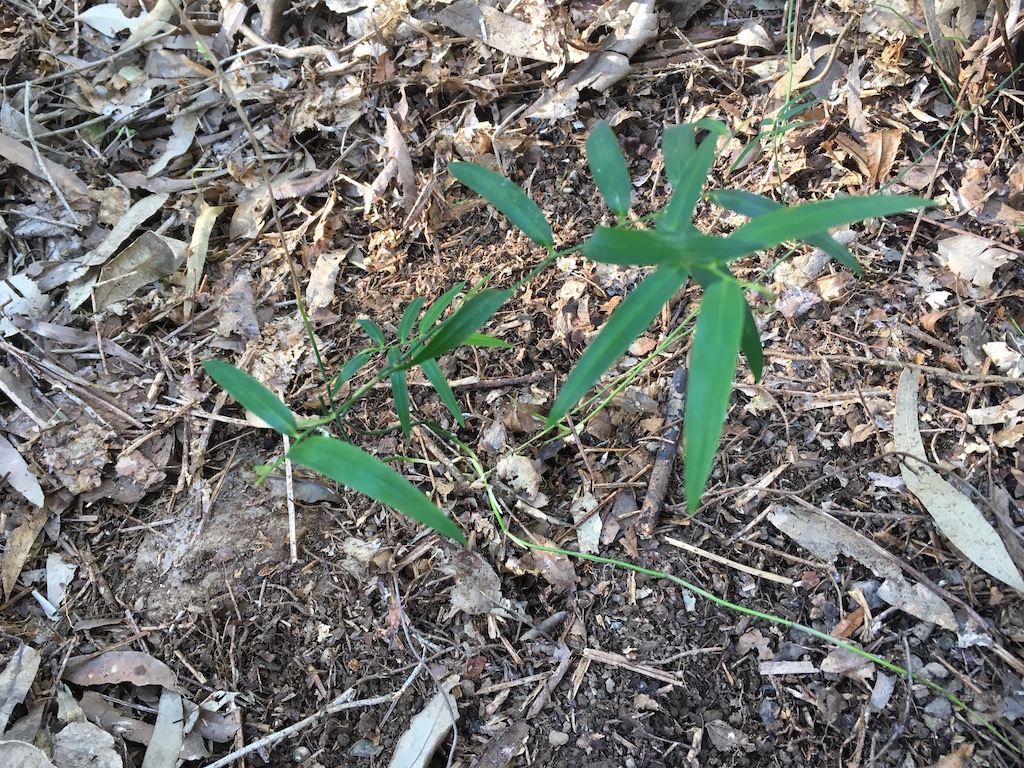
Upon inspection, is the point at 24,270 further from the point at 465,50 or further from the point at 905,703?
the point at 905,703

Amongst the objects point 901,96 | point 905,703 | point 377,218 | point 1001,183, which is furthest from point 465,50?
point 905,703

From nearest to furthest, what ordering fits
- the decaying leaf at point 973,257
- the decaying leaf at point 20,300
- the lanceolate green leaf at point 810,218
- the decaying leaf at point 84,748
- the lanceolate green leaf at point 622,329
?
the lanceolate green leaf at point 810,218, the lanceolate green leaf at point 622,329, the decaying leaf at point 84,748, the decaying leaf at point 973,257, the decaying leaf at point 20,300

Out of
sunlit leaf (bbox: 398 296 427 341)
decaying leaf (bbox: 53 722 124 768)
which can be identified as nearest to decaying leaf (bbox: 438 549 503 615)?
sunlit leaf (bbox: 398 296 427 341)

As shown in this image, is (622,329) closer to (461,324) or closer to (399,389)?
(461,324)

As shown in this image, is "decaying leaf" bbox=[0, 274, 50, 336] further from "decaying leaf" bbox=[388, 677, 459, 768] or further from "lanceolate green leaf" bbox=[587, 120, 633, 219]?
"lanceolate green leaf" bbox=[587, 120, 633, 219]

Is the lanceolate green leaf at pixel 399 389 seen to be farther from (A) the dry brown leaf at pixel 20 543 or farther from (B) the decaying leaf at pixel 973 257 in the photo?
(B) the decaying leaf at pixel 973 257

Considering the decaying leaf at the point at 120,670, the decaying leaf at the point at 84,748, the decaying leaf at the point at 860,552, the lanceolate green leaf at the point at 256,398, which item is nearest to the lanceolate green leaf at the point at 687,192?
the lanceolate green leaf at the point at 256,398

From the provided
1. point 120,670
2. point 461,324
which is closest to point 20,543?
point 120,670
